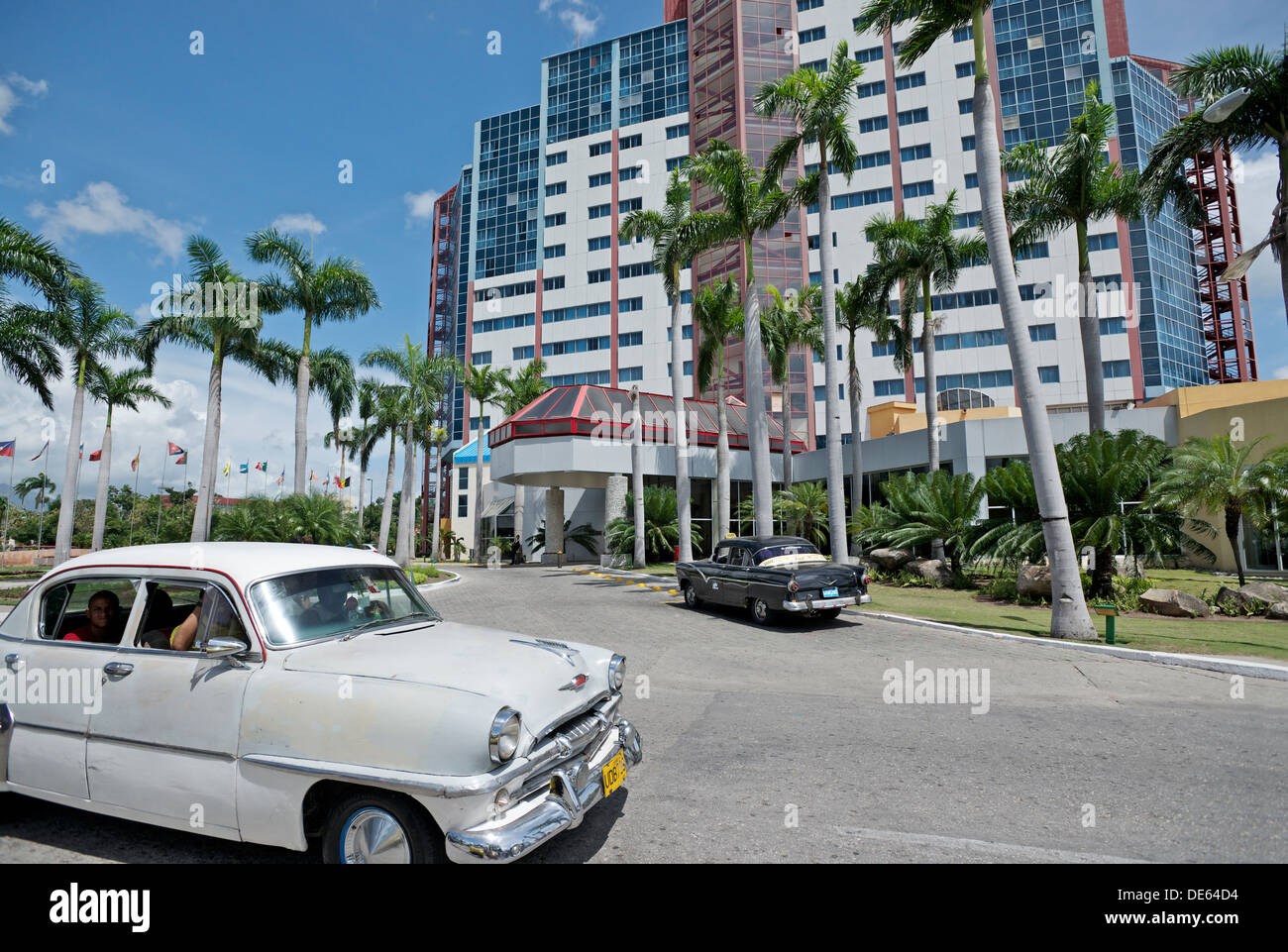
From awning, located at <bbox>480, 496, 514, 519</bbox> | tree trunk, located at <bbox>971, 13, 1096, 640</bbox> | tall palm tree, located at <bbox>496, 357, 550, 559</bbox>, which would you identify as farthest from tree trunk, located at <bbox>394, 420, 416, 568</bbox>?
tree trunk, located at <bbox>971, 13, 1096, 640</bbox>

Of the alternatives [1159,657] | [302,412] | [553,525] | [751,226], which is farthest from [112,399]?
[1159,657]

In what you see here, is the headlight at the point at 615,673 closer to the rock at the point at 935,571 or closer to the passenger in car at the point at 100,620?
the passenger in car at the point at 100,620

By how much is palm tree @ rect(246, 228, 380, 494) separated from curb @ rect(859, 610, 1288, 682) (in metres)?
25.1

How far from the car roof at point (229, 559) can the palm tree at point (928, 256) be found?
21904mm

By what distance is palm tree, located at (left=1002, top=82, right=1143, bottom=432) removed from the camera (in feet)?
59.7

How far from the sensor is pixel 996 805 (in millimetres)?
4168

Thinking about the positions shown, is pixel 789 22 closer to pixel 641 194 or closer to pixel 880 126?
pixel 880 126

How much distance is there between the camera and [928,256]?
23.0 metres

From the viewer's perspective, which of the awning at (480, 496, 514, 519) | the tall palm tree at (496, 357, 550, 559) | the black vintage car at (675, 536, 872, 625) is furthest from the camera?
the awning at (480, 496, 514, 519)

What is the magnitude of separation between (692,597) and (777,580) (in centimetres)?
340

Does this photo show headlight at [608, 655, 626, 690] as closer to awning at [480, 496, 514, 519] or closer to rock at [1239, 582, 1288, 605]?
rock at [1239, 582, 1288, 605]
